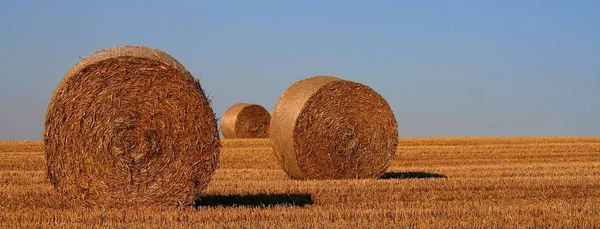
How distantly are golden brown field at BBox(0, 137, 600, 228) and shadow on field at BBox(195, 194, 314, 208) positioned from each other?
0.04 ft

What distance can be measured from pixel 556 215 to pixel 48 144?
5.68 meters

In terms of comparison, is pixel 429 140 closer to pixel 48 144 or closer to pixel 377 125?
pixel 377 125

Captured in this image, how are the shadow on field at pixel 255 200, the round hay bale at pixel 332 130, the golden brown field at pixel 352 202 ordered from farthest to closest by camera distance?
the round hay bale at pixel 332 130, the shadow on field at pixel 255 200, the golden brown field at pixel 352 202

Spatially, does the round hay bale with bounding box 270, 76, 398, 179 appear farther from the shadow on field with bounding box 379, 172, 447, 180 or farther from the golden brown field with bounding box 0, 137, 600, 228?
the shadow on field with bounding box 379, 172, 447, 180

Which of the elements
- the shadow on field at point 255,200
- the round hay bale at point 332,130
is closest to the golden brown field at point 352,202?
the shadow on field at point 255,200

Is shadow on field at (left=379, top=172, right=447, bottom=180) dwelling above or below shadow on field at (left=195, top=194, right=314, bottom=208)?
below

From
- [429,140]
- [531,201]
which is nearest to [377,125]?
[531,201]

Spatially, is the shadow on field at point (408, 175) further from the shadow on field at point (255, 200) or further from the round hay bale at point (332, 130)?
the shadow on field at point (255, 200)

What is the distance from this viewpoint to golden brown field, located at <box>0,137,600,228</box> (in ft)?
28.2

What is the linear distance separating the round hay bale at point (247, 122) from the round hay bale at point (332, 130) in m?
12.5

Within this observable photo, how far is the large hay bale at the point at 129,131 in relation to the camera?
10.0 metres

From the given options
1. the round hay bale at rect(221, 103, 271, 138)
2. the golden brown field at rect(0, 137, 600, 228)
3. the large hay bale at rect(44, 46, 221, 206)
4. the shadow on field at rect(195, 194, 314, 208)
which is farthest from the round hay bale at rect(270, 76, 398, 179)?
the round hay bale at rect(221, 103, 271, 138)

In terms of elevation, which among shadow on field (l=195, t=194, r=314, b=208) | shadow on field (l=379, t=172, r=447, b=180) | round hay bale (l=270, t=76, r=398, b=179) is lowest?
→ shadow on field (l=379, t=172, r=447, b=180)

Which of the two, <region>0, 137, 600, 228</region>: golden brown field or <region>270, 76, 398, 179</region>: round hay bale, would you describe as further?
<region>270, 76, 398, 179</region>: round hay bale
